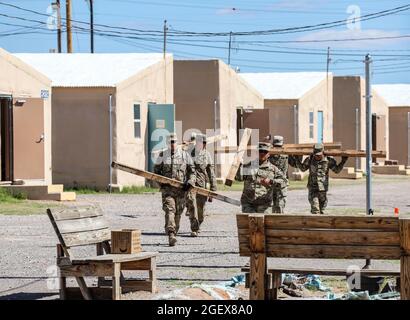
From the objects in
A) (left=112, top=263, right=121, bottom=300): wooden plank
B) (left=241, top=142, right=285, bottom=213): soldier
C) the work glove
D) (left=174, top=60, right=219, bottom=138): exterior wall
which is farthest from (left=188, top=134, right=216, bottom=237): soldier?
(left=174, top=60, right=219, bottom=138): exterior wall

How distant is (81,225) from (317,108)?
33910 mm

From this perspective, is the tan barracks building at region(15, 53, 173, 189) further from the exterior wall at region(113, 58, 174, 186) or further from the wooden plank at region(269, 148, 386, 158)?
the wooden plank at region(269, 148, 386, 158)

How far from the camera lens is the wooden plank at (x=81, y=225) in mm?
10875

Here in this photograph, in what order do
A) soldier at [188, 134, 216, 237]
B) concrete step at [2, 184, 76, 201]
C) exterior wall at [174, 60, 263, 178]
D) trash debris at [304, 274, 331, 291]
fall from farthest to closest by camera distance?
exterior wall at [174, 60, 263, 178], concrete step at [2, 184, 76, 201], soldier at [188, 134, 216, 237], trash debris at [304, 274, 331, 291]

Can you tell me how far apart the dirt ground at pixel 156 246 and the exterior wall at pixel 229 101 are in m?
6.62

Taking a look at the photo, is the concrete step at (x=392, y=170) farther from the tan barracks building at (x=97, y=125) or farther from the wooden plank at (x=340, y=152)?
the wooden plank at (x=340, y=152)

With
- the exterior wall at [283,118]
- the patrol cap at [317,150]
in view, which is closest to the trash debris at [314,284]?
the patrol cap at [317,150]

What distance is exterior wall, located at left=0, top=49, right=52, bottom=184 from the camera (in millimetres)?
26250

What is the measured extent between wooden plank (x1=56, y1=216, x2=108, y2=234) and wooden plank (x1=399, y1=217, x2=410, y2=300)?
357cm

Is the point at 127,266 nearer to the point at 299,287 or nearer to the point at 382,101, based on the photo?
the point at 299,287

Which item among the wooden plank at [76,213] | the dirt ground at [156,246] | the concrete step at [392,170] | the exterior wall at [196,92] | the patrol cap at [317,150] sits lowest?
the concrete step at [392,170]

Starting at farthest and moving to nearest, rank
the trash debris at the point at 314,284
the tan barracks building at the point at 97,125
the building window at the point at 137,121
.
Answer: the building window at the point at 137,121 < the tan barracks building at the point at 97,125 < the trash debris at the point at 314,284

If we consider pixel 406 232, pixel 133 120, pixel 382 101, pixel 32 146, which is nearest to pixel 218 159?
pixel 133 120
